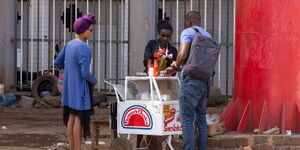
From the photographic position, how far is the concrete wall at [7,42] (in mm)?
13375

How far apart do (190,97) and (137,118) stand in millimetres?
667

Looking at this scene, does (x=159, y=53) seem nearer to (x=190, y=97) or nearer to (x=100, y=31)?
(x=190, y=97)

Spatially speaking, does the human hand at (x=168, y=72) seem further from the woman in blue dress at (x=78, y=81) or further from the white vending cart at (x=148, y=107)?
the woman in blue dress at (x=78, y=81)

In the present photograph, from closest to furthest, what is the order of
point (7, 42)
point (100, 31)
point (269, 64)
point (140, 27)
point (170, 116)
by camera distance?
point (170, 116) < point (269, 64) < point (140, 27) < point (7, 42) < point (100, 31)

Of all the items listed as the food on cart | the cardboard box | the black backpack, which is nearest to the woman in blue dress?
the food on cart

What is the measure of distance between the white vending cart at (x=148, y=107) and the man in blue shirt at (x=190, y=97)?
18 centimetres

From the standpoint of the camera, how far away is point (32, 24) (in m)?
13.5

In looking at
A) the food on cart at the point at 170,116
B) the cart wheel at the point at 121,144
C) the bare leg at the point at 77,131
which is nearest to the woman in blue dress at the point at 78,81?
the bare leg at the point at 77,131

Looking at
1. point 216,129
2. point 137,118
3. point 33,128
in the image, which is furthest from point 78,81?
point 33,128

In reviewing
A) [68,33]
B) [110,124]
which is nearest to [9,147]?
[110,124]

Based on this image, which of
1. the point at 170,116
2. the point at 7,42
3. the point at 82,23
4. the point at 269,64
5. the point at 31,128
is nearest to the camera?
the point at 170,116

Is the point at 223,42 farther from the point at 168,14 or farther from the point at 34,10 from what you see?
the point at 34,10

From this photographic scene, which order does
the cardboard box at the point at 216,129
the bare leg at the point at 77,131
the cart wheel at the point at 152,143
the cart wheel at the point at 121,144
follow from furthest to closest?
the cardboard box at the point at 216,129 < the cart wheel at the point at 152,143 < the bare leg at the point at 77,131 < the cart wheel at the point at 121,144

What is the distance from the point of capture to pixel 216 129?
28.3ft
